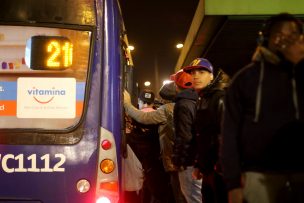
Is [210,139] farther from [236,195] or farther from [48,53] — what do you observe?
Answer: [48,53]

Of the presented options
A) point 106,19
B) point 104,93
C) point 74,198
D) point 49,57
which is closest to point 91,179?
point 74,198

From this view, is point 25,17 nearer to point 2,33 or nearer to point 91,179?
point 2,33

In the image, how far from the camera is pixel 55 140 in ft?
14.5

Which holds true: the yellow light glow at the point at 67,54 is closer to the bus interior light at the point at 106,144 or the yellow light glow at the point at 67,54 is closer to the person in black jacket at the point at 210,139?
the bus interior light at the point at 106,144

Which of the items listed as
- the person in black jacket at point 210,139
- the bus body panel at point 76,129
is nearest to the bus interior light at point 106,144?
the bus body panel at point 76,129

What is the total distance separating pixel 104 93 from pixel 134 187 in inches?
48.0

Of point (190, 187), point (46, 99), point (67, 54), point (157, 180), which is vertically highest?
point (67, 54)

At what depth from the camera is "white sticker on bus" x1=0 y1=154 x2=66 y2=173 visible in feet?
14.2

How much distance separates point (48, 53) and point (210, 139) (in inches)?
67.6

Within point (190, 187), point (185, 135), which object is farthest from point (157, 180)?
point (185, 135)

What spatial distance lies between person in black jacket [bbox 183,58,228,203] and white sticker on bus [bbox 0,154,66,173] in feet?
4.38

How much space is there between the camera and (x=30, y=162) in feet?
14.3

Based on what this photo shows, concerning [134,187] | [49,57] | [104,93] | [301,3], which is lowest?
[134,187]

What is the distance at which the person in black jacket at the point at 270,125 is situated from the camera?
124 inches
